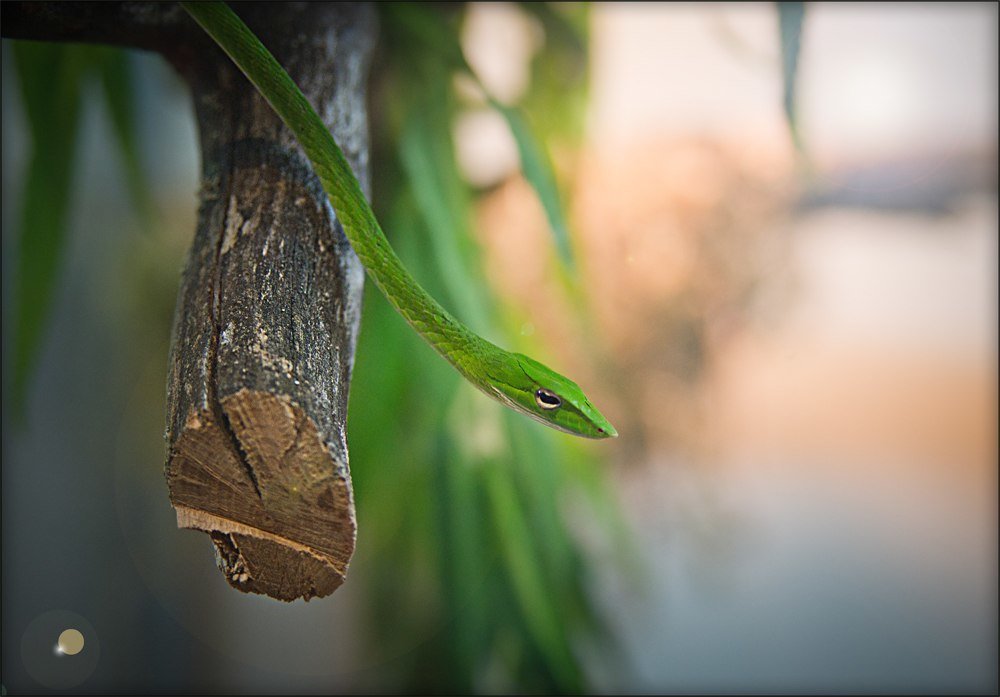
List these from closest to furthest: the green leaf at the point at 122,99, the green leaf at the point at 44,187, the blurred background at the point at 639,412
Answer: the green leaf at the point at 44,187, the green leaf at the point at 122,99, the blurred background at the point at 639,412

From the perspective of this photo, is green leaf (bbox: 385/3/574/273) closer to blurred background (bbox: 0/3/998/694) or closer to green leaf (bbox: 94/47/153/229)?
blurred background (bbox: 0/3/998/694)

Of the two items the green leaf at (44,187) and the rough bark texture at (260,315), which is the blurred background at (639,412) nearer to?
the green leaf at (44,187)

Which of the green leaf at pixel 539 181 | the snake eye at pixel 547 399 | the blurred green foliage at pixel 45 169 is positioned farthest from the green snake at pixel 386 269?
the blurred green foliage at pixel 45 169

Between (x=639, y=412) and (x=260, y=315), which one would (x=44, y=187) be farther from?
(x=639, y=412)

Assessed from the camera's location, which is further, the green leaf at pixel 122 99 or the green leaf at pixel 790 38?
the green leaf at pixel 122 99

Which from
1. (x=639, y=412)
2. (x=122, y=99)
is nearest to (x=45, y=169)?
(x=122, y=99)

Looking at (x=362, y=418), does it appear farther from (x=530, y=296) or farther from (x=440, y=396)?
(x=530, y=296)

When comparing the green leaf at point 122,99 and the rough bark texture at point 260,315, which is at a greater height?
the green leaf at point 122,99
